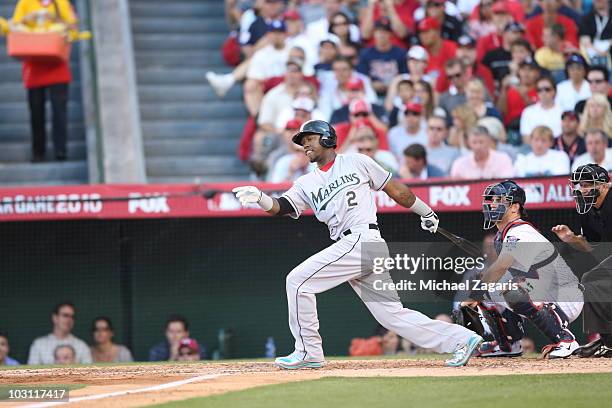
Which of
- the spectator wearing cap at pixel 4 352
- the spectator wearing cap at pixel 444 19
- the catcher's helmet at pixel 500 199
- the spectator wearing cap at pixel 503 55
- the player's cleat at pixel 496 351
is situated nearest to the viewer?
the catcher's helmet at pixel 500 199

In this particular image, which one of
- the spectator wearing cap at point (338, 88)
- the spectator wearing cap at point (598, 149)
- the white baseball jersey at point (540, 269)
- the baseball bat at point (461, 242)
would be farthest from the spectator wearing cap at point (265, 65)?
the white baseball jersey at point (540, 269)

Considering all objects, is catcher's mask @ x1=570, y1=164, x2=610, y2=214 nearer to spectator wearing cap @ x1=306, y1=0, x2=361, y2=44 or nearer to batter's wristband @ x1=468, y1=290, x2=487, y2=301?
batter's wristband @ x1=468, y1=290, x2=487, y2=301

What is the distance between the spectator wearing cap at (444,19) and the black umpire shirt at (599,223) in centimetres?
588

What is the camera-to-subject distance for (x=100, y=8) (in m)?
14.4

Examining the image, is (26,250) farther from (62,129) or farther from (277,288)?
(277,288)

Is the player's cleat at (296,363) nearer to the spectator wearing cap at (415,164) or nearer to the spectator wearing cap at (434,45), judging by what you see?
the spectator wearing cap at (415,164)

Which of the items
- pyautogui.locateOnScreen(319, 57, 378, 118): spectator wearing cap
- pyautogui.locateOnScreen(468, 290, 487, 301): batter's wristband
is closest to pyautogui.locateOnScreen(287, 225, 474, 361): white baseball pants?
pyautogui.locateOnScreen(468, 290, 487, 301): batter's wristband

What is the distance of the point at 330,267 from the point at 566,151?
4867mm

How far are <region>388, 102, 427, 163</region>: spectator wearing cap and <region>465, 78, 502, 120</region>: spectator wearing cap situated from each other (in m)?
0.62

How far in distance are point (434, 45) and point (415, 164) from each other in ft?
8.25

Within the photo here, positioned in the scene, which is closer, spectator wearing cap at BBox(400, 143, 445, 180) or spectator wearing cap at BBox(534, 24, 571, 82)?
spectator wearing cap at BBox(400, 143, 445, 180)

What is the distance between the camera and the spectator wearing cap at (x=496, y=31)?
14.1 meters

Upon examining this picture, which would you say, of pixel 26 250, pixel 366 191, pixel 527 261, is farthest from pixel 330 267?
pixel 26 250

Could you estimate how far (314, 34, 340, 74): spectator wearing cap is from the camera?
1360 centimetres
